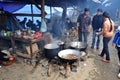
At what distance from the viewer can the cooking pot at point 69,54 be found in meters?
7.70

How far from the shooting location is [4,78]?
6.94 m

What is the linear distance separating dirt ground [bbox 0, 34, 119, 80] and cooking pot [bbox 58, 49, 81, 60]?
477mm

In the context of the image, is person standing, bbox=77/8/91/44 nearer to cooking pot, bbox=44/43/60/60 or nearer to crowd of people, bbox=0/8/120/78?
crowd of people, bbox=0/8/120/78

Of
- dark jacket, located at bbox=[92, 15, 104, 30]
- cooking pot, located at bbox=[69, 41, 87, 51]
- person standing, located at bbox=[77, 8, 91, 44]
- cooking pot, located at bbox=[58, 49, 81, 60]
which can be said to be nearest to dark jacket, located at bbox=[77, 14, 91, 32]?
person standing, located at bbox=[77, 8, 91, 44]

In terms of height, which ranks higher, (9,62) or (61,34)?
(61,34)

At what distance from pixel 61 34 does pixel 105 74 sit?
561 centimetres

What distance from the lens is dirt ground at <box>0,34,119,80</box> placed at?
691 centimetres

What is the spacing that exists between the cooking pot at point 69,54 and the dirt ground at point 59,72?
477mm

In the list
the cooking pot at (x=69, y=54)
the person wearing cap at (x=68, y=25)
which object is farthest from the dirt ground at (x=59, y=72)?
the person wearing cap at (x=68, y=25)

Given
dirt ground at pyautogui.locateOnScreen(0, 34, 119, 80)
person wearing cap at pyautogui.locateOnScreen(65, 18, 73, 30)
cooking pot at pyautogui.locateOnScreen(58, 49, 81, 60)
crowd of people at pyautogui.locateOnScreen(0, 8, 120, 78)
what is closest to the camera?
dirt ground at pyautogui.locateOnScreen(0, 34, 119, 80)

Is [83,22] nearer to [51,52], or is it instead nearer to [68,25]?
[51,52]

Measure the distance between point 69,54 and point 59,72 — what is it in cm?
129

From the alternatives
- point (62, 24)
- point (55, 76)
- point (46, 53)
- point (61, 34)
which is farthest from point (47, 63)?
point (62, 24)

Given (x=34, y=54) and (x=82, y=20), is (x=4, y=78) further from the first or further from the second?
(x=82, y=20)
